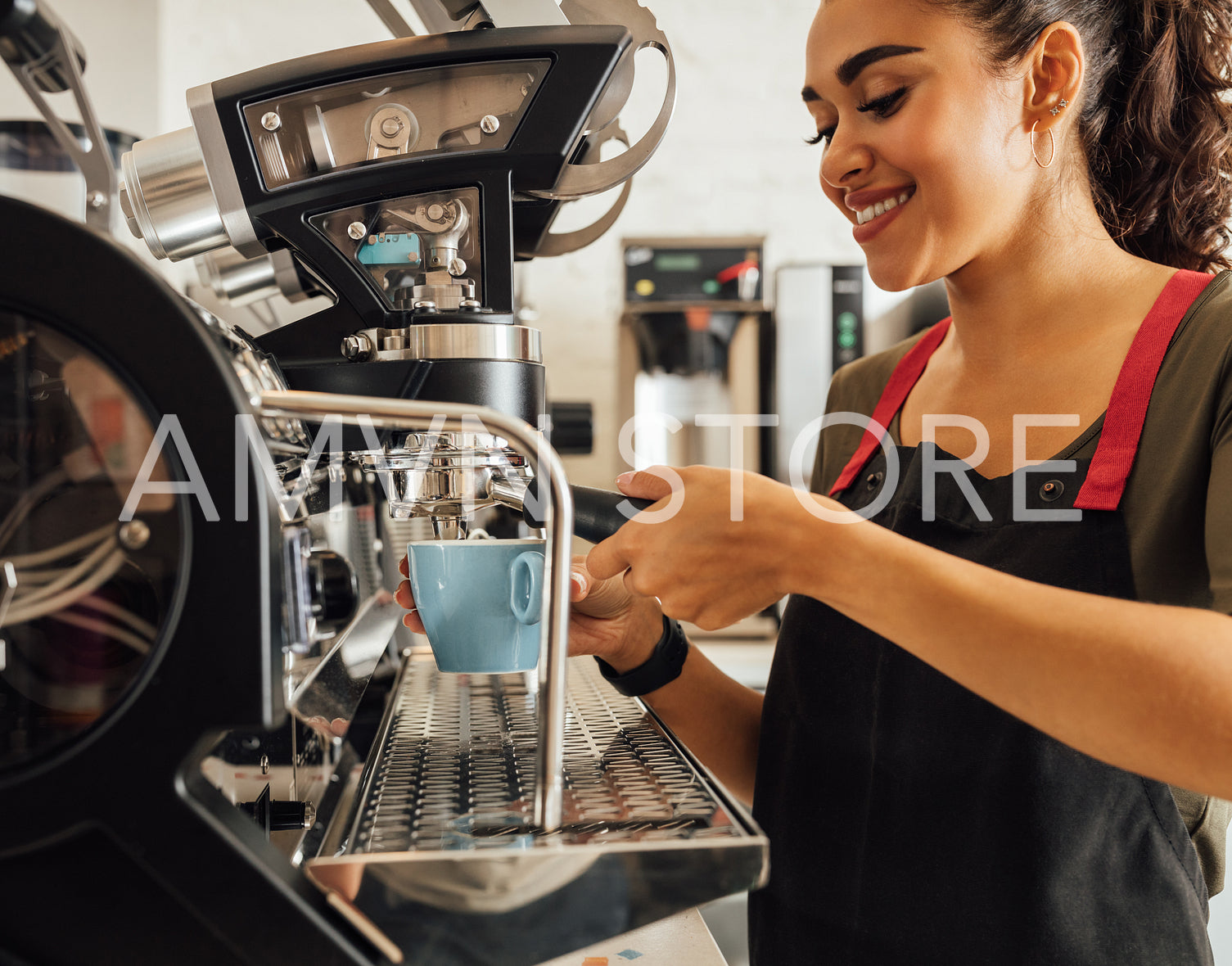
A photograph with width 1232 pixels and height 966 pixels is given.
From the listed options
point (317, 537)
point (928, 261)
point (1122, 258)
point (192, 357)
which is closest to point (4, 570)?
point (192, 357)

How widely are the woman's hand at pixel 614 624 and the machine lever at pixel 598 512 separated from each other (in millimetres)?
153

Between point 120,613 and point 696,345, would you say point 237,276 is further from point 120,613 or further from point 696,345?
point 696,345

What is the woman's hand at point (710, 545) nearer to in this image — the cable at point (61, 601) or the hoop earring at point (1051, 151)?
the cable at point (61, 601)

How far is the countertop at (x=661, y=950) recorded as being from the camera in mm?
566

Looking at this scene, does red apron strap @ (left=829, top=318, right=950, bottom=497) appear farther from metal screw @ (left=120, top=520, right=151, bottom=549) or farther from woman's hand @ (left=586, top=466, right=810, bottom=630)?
metal screw @ (left=120, top=520, right=151, bottom=549)

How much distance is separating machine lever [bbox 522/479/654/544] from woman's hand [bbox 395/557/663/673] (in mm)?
153

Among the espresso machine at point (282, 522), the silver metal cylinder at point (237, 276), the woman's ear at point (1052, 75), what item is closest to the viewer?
the espresso machine at point (282, 522)

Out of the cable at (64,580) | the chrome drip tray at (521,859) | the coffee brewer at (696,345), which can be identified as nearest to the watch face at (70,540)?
the cable at (64,580)

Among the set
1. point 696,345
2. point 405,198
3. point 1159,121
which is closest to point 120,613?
point 405,198

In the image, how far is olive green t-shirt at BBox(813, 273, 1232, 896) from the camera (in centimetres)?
60

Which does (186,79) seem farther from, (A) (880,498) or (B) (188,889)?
(B) (188,889)

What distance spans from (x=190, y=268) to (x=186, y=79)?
0.70m

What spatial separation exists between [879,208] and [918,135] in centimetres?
7

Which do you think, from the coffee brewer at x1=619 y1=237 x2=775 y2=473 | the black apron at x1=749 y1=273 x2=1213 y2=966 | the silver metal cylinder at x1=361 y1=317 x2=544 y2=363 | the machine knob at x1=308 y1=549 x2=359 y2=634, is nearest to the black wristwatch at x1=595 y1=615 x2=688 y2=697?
the black apron at x1=749 y1=273 x2=1213 y2=966
